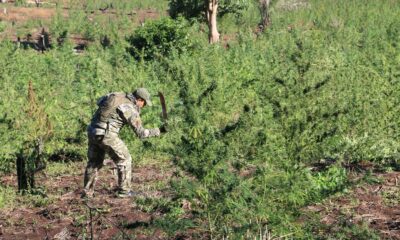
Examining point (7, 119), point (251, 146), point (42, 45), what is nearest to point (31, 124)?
point (7, 119)

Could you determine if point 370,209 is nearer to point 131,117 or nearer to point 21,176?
A: point 131,117

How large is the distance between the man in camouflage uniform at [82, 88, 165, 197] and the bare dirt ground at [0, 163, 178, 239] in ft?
0.88

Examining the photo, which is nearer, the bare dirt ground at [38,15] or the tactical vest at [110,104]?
the tactical vest at [110,104]

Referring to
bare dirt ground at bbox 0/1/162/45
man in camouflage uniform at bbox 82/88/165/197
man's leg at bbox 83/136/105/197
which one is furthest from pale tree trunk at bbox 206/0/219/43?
man in camouflage uniform at bbox 82/88/165/197

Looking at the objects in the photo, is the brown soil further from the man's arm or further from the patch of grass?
the patch of grass

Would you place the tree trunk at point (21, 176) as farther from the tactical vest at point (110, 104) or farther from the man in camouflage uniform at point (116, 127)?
the tactical vest at point (110, 104)

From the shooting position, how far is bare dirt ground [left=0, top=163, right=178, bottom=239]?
6.28 m

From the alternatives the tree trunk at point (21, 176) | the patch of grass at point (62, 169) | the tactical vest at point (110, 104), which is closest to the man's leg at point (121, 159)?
the tactical vest at point (110, 104)

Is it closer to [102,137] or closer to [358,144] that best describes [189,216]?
[102,137]

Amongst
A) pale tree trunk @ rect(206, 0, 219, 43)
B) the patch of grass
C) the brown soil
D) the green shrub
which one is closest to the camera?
the brown soil

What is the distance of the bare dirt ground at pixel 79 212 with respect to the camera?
628 cm

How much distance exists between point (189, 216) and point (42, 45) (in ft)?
86.7

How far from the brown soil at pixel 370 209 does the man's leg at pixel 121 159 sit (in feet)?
7.55

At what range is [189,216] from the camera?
6.49 m
